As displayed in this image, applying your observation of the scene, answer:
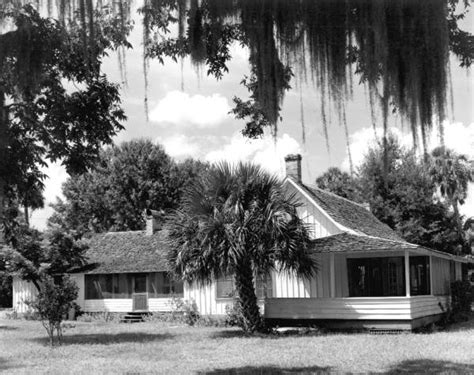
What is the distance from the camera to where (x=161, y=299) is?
32469 mm

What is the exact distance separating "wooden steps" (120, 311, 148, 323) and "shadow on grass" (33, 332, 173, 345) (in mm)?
7821

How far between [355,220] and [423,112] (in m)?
23.9

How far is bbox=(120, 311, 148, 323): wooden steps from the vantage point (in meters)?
32.0

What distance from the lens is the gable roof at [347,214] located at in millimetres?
25906

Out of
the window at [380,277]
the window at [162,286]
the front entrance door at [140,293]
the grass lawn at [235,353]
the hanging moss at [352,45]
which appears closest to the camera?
the hanging moss at [352,45]

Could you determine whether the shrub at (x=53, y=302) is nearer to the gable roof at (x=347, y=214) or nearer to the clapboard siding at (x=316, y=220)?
the clapboard siding at (x=316, y=220)

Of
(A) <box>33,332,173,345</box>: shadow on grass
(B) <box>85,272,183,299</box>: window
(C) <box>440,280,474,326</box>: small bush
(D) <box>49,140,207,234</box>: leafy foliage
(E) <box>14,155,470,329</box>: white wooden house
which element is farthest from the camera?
(D) <box>49,140,207,234</box>: leafy foliage

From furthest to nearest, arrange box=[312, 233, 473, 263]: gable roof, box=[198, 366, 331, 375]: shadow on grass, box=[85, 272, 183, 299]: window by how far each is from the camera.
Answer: box=[85, 272, 183, 299]: window → box=[312, 233, 473, 263]: gable roof → box=[198, 366, 331, 375]: shadow on grass

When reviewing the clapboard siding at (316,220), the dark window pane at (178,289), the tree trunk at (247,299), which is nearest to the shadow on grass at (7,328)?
the dark window pane at (178,289)

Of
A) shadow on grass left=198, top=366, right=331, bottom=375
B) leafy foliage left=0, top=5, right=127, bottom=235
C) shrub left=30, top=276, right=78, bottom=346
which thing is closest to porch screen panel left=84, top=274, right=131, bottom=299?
shrub left=30, top=276, right=78, bottom=346

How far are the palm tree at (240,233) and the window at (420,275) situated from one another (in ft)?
28.7

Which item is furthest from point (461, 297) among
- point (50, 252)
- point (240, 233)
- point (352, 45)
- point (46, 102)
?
point (352, 45)

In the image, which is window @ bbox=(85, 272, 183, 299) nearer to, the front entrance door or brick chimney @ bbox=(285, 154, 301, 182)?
the front entrance door

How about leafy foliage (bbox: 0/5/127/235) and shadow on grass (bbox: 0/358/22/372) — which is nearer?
leafy foliage (bbox: 0/5/127/235)
